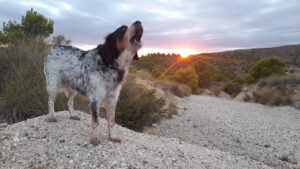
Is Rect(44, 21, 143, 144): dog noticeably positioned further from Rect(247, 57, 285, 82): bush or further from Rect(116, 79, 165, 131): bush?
Rect(247, 57, 285, 82): bush

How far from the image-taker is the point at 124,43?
333 centimetres

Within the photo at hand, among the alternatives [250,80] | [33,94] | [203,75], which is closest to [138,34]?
[33,94]

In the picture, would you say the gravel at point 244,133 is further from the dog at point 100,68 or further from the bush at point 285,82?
the bush at point 285,82

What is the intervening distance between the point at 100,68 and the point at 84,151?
4.75 feet

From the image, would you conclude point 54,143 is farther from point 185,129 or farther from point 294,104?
point 294,104

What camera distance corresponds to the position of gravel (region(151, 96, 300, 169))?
645 cm

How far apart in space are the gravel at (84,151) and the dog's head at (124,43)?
1570mm

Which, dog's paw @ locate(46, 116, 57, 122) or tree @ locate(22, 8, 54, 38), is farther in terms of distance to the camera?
Result: tree @ locate(22, 8, 54, 38)

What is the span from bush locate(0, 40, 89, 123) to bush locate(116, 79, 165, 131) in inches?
53.8

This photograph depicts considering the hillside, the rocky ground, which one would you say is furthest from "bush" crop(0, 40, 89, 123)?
the hillside

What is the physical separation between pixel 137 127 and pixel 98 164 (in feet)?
14.9

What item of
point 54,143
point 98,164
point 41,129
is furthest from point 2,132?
point 98,164

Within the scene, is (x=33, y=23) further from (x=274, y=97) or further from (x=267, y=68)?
(x=267, y=68)

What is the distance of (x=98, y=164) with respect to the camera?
10.3 feet
